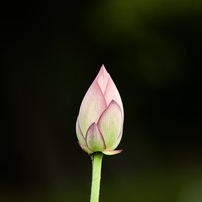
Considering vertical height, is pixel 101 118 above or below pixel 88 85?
below

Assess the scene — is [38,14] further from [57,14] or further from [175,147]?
[175,147]

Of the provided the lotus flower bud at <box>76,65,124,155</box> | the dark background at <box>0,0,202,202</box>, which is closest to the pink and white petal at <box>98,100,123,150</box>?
the lotus flower bud at <box>76,65,124,155</box>

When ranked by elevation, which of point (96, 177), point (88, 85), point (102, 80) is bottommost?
point (96, 177)

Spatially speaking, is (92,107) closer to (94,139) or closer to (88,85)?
(94,139)

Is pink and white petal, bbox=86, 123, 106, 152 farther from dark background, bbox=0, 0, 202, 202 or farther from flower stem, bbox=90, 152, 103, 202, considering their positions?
dark background, bbox=0, 0, 202, 202

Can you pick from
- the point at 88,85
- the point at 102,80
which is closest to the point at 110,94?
the point at 102,80

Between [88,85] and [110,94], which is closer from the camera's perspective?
[110,94]
